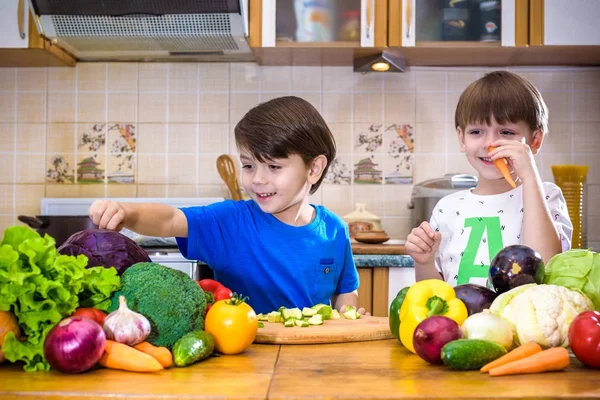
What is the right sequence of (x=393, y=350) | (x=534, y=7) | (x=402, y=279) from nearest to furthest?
(x=393, y=350), (x=402, y=279), (x=534, y=7)

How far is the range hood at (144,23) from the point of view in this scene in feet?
8.88

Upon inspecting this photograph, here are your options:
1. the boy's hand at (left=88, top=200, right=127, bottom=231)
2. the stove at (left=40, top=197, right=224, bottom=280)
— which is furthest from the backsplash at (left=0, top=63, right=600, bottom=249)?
the boy's hand at (left=88, top=200, right=127, bottom=231)

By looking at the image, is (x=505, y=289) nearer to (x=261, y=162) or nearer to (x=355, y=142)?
(x=261, y=162)

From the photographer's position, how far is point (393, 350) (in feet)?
3.33

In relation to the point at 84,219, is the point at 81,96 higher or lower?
higher

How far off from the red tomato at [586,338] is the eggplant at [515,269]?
12 cm

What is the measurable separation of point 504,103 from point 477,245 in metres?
0.33

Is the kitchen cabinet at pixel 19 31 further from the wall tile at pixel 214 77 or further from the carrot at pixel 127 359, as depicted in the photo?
the carrot at pixel 127 359

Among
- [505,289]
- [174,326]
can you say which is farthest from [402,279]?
[174,326]

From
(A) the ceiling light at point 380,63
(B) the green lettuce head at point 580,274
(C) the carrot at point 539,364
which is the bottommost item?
(C) the carrot at point 539,364

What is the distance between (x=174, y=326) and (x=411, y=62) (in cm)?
243

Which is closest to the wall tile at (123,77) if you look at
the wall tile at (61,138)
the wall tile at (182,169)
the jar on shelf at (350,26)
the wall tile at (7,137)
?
the wall tile at (61,138)

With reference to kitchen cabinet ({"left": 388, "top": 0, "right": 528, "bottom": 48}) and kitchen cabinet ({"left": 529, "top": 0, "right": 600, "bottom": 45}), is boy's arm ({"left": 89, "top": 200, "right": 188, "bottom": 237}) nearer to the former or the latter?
kitchen cabinet ({"left": 388, "top": 0, "right": 528, "bottom": 48})

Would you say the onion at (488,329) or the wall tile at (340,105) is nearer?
the onion at (488,329)
